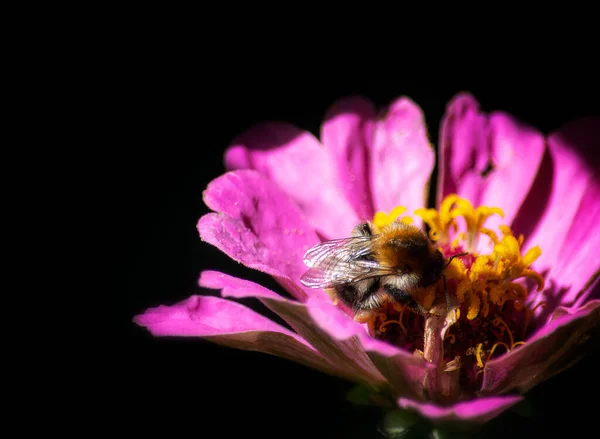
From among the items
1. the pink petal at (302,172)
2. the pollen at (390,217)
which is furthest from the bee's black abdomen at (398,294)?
the pink petal at (302,172)

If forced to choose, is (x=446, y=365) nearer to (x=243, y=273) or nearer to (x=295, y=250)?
(x=295, y=250)

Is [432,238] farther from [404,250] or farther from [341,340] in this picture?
[341,340]

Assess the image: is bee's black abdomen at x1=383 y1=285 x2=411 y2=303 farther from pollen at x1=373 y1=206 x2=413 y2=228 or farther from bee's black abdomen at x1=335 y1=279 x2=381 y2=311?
pollen at x1=373 y1=206 x2=413 y2=228

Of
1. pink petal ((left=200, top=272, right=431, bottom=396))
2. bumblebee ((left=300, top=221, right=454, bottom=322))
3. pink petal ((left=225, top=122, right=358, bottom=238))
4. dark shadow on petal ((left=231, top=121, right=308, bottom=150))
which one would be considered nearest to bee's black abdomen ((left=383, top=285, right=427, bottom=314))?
bumblebee ((left=300, top=221, right=454, bottom=322))

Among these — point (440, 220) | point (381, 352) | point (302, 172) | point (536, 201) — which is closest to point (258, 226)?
point (302, 172)

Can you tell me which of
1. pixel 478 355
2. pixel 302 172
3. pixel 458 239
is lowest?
pixel 478 355
